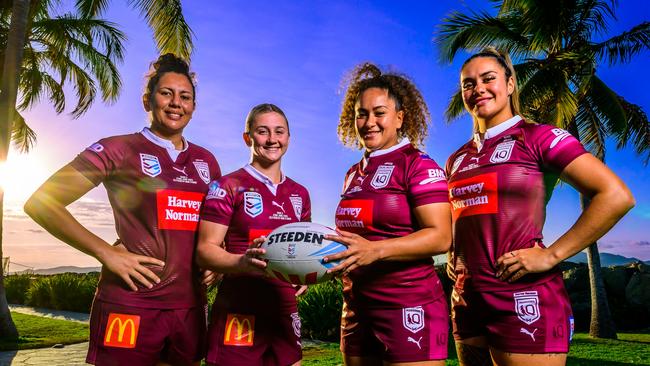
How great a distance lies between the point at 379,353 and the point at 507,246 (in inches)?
40.0

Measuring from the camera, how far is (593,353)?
11477 mm

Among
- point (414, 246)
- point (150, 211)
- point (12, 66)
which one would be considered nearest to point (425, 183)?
→ point (414, 246)

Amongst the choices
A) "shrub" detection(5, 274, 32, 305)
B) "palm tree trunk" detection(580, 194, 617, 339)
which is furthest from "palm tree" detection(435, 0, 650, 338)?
"shrub" detection(5, 274, 32, 305)

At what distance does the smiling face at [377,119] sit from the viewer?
348 centimetres

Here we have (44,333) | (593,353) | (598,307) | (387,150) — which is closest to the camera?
(387,150)

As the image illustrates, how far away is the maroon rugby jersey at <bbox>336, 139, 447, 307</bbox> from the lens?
124 inches

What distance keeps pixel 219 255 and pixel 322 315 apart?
28.7 feet

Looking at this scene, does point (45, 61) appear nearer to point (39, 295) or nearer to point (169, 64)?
point (39, 295)

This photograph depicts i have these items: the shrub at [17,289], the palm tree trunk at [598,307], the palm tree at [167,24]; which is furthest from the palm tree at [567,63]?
the shrub at [17,289]

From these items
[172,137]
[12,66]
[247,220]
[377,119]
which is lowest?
[247,220]

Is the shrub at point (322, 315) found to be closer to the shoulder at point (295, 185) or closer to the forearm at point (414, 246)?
the shoulder at point (295, 185)

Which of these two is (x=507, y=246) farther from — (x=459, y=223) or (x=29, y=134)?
(x=29, y=134)

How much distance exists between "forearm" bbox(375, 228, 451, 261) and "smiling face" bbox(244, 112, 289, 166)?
1070 millimetres

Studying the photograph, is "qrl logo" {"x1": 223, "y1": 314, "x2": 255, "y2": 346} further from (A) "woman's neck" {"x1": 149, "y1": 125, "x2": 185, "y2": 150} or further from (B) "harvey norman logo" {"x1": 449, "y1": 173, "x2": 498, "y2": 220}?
(B) "harvey norman logo" {"x1": 449, "y1": 173, "x2": 498, "y2": 220}
